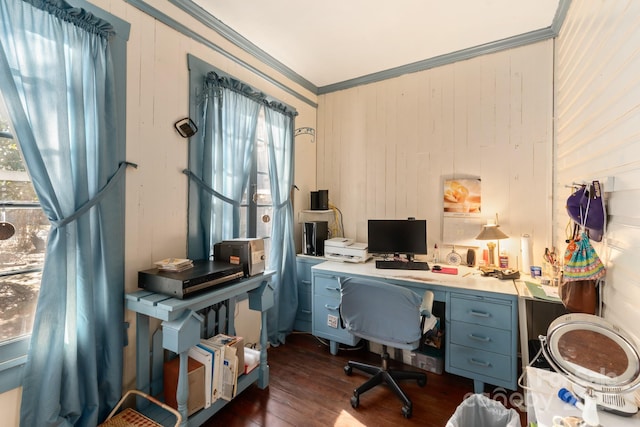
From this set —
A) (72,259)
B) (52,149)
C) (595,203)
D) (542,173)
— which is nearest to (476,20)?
(542,173)

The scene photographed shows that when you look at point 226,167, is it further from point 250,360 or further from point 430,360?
point 430,360

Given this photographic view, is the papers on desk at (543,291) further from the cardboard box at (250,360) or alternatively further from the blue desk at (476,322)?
the cardboard box at (250,360)

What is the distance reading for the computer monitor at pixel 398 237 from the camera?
2.61 metres

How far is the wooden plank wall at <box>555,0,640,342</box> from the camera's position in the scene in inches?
41.8

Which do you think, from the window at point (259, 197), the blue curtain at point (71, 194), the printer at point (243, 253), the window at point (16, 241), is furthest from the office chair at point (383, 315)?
the window at point (16, 241)

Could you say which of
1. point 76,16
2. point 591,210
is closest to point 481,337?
point 591,210

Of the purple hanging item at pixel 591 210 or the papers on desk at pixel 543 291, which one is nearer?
the purple hanging item at pixel 591 210

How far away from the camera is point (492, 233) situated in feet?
7.52

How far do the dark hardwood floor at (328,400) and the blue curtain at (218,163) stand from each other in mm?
1062

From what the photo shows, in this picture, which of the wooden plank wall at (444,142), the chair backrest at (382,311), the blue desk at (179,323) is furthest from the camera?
the wooden plank wall at (444,142)

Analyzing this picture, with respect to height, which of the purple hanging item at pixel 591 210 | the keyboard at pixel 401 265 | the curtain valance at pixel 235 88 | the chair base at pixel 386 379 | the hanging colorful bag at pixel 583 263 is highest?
the curtain valance at pixel 235 88

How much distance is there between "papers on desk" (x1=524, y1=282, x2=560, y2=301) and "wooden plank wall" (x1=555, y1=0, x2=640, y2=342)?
48 cm

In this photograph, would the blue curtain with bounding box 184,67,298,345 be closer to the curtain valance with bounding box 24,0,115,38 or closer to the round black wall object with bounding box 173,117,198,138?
the round black wall object with bounding box 173,117,198,138

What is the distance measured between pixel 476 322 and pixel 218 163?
2174 millimetres
